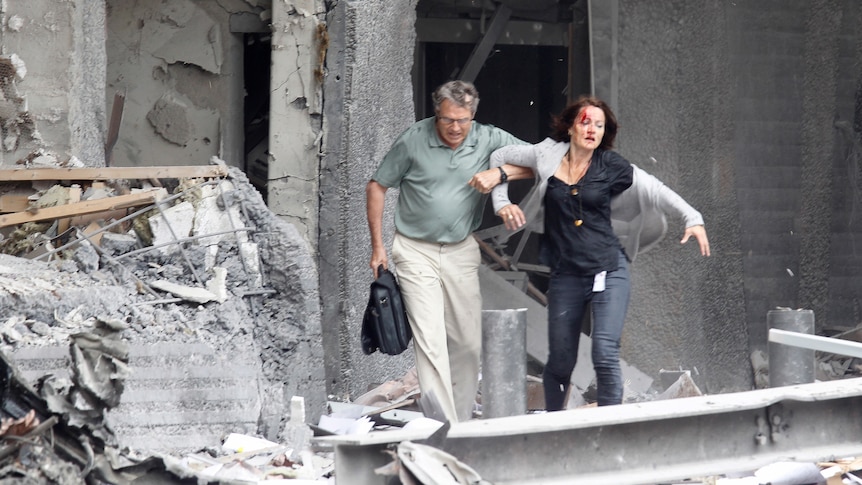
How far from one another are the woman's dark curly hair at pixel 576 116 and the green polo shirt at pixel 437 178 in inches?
9.5

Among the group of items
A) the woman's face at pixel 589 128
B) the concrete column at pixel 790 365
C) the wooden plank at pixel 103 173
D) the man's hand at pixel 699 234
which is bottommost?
the concrete column at pixel 790 365

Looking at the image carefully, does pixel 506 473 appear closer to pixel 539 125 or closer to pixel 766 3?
pixel 766 3

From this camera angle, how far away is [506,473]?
3.89 metres

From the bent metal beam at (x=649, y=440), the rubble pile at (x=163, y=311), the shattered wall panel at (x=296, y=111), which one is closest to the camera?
the bent metal beam at (x=649, y=440)

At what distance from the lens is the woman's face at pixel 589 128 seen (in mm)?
5090

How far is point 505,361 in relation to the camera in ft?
17.9

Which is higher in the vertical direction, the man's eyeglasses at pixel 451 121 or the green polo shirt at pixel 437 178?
the man's eyeglasses at pixel 451 121

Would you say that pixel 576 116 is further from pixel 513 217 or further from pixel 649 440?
pixel 649 440

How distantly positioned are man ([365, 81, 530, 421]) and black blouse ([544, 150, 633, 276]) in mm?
550

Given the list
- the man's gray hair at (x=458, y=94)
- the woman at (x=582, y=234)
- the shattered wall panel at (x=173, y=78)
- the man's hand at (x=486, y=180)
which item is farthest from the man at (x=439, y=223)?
the shattered wall panel at (x=173, y=78)

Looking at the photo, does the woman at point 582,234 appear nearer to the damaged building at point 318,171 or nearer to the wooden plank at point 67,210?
the damaged building at point 318,171

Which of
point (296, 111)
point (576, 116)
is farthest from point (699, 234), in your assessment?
point (296, 111)

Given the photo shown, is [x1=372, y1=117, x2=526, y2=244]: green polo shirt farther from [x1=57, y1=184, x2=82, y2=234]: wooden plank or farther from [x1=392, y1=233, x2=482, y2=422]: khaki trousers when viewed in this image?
[x1=57, y1=184, x2=82, y2=234]: wooden plank

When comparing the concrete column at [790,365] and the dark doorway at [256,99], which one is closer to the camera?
the concrete column at [790,365]
